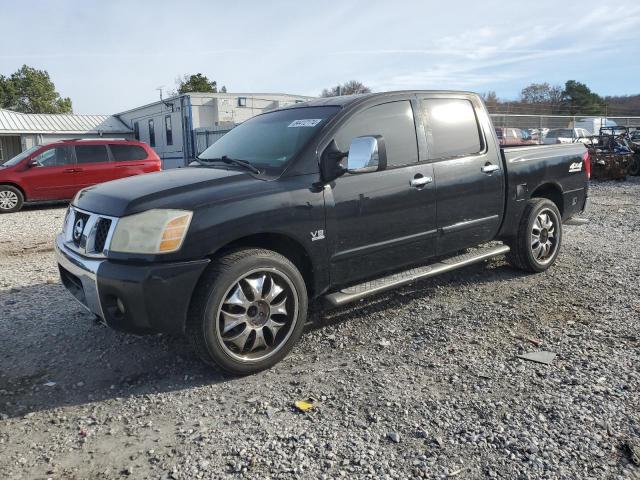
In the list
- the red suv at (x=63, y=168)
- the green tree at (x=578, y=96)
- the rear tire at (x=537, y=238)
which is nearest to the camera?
the rear tire at (x=537, y=238)

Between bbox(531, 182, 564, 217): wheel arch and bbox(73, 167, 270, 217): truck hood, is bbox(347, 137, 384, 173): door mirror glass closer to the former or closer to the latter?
bbox(73, 167, 270, 217): truck hood

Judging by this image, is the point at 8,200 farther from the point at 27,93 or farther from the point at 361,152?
the point at 27,93

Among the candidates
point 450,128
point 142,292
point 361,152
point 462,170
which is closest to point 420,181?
point 462,170

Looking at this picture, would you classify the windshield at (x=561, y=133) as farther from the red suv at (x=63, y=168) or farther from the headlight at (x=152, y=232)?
the headlight at (x=152, y=232)

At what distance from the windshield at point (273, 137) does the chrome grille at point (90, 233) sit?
121 cm

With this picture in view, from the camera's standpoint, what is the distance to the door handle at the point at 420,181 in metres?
4.27

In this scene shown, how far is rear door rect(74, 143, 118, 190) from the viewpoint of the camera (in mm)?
12734

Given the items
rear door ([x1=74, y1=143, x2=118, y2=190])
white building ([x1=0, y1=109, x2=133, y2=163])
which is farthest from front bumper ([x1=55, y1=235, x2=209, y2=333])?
white building ([x1=0, y1=109, x2=133, y2=163])

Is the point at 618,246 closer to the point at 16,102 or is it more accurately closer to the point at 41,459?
the point at 41,459

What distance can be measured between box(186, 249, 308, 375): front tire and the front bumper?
0.11 meters

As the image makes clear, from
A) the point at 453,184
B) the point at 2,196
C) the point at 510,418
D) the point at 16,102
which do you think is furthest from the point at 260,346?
the point at 16,102

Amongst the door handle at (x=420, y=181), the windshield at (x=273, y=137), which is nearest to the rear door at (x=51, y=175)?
the windshield at (x=273, y=137)

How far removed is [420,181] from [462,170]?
61 cm

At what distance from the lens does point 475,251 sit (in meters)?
5.13
